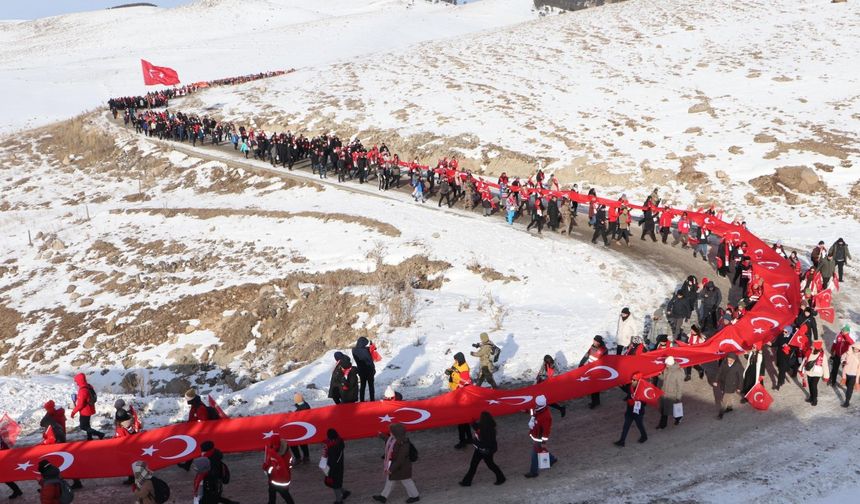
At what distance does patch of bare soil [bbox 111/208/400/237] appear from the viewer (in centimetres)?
2323

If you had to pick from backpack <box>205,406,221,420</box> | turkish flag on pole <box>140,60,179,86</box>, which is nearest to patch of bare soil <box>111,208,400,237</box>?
backpack <box>205,406,221,420</box>

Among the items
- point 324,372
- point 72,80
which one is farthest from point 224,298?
point 72,80

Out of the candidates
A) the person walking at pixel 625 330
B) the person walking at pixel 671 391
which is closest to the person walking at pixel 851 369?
the person walking at pixel 671 391

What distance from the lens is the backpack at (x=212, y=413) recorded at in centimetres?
1046

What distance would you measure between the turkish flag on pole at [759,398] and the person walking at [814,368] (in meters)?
0.90

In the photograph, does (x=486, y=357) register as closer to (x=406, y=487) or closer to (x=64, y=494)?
(x=406, y=487)

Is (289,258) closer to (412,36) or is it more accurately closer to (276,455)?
(276,455)

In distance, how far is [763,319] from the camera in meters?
12.7

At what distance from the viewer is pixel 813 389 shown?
11.6 meters

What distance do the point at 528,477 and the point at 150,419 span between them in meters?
7.85

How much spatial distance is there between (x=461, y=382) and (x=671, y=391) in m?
3.81

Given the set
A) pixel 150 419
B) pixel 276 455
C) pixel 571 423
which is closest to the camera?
pixel 276 455

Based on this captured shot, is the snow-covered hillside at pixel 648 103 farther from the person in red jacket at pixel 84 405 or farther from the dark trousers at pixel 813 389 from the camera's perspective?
the person in red jacket at pixel 84 405

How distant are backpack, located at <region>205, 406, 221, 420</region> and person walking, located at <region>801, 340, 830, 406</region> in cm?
1110
